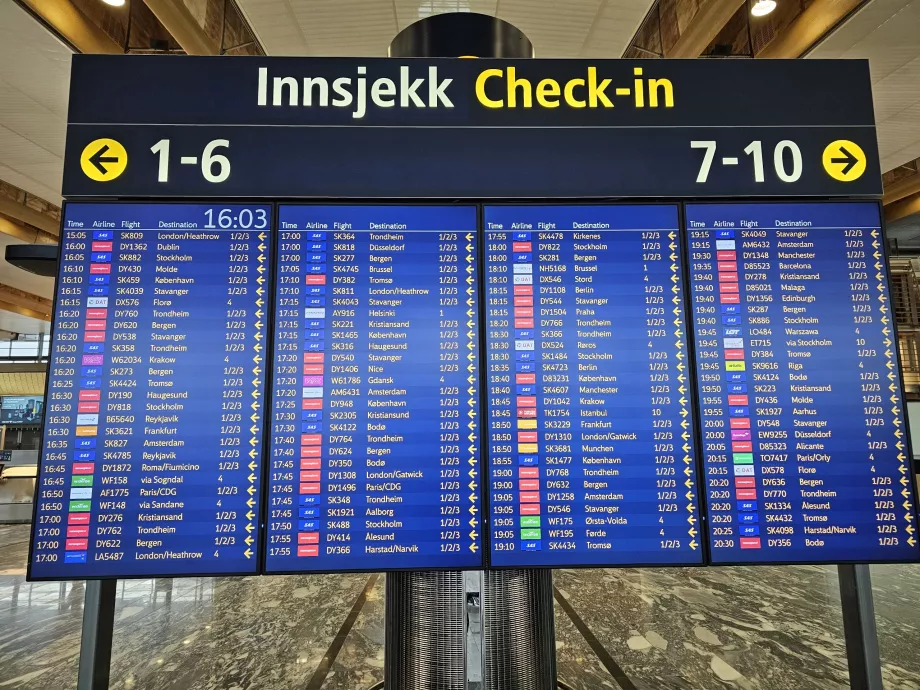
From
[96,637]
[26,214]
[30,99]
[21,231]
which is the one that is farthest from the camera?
[21,231]

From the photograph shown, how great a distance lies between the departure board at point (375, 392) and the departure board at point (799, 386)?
2.95 feet

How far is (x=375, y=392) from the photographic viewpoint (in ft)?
5.81

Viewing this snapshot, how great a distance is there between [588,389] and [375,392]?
2.55 ft

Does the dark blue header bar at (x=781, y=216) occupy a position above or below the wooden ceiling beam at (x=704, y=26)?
below

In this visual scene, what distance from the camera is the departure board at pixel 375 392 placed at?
1700mm

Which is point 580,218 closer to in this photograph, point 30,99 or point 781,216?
point 781,216

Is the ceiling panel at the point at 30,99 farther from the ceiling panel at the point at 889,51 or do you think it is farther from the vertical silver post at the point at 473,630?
the ceiling panel at the point at 889,51

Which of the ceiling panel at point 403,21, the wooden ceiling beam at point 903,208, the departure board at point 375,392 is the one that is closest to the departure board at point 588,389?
the departure board at point 375,392

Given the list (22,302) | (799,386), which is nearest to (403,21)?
(799,386)

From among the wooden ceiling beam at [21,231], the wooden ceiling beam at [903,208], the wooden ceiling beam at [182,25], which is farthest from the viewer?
the wooden ceiling beam at [21,231]

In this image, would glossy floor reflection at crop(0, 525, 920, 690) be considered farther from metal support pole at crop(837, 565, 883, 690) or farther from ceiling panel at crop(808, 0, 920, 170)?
ceiling panel at crop(808, 0, 920, 170)

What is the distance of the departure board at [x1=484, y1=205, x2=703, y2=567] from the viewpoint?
1713 millimetres

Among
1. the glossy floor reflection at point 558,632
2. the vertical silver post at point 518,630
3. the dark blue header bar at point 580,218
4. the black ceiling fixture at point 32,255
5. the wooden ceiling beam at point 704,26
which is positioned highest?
the wooden ceiling beam at point 704,26

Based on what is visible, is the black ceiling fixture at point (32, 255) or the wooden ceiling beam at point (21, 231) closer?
the black ceiling fixture at point (32, 255)
